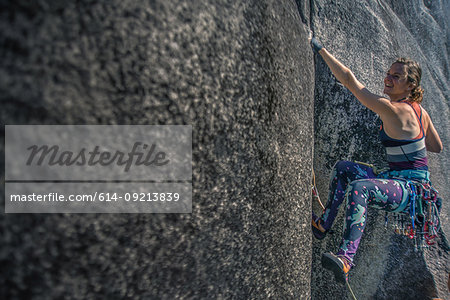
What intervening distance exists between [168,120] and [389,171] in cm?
170

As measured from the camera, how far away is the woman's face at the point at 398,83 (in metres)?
1.87

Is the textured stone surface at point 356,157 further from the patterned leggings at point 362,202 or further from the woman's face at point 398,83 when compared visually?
the patterned leggings at point 362,202

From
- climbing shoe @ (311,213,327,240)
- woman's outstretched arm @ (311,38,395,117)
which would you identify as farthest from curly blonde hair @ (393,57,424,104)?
climbing shoe @ (311,213,327,240)

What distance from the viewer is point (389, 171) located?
1901mm

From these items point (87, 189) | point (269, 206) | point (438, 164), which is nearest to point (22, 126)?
point (87, 189)

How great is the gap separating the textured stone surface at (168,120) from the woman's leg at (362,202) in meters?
0.53

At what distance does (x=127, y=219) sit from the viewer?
2.57 ft

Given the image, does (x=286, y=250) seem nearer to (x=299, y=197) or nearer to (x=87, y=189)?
(x=299, y=197)

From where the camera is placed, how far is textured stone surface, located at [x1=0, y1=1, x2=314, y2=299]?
65 cm

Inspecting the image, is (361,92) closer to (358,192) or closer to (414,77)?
(414,77)

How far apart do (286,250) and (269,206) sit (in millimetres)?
279

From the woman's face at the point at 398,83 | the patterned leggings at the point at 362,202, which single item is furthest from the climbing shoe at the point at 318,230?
the woman's face at the point at 398,83

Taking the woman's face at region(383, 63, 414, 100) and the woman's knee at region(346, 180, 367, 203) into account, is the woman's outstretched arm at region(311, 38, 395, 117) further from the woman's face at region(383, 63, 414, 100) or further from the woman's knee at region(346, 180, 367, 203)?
the woman's knee at region(346, 180, 367, 203)

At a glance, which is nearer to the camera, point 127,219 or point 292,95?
point 127,219
